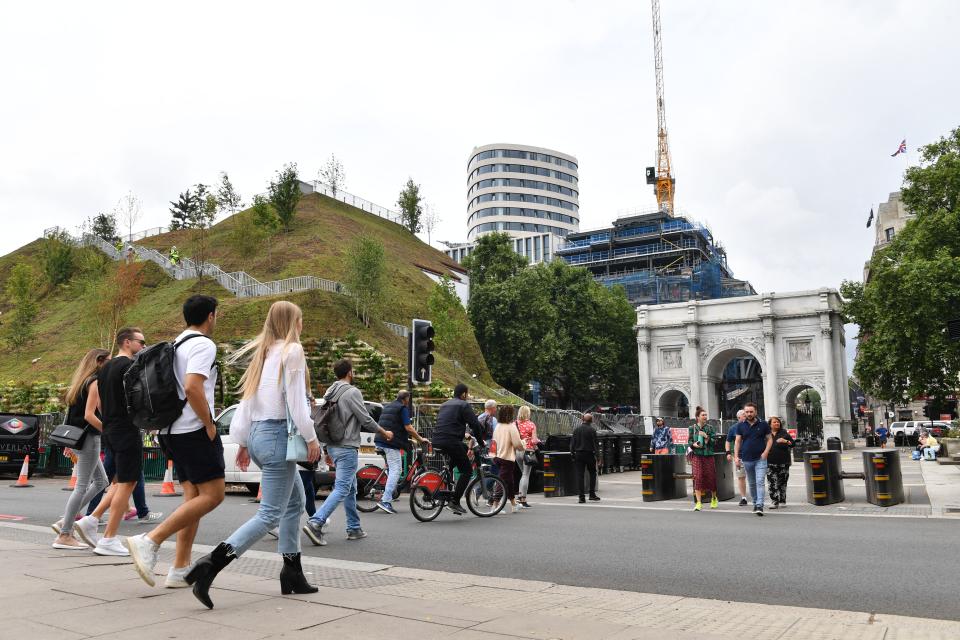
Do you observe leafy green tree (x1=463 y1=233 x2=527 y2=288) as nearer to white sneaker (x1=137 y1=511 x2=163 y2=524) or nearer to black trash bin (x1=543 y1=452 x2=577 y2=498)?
black trash bin (x1=543 y1=452 x2=577 y2=498)

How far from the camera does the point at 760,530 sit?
10492 mm

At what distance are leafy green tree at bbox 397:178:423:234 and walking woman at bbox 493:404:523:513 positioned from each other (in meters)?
78.2

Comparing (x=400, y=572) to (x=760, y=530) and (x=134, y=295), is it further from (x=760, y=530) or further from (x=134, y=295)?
(x=134, y=295)

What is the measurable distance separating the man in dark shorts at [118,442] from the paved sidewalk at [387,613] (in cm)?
66

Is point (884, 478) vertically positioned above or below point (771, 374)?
below

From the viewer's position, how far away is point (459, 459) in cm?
1158

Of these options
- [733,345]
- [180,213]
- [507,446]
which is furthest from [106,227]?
[507,446]

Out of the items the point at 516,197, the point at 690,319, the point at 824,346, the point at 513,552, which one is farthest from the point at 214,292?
the point at 516,197

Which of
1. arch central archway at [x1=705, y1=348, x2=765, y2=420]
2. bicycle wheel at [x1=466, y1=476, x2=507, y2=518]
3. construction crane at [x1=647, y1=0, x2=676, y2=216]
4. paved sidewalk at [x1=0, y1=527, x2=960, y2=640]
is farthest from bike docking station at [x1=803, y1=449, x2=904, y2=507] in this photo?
construction crane at [x1=647, y1=0, x2=676, y2=216]

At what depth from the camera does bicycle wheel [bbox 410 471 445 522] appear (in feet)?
36.1

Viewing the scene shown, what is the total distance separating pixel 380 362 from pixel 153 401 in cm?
3729

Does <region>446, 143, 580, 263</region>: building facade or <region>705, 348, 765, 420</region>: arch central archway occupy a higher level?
<region>446, 143, 580, 263</region>: building facade

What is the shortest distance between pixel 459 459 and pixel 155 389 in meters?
6.77

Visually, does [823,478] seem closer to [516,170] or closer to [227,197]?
[227,197]
